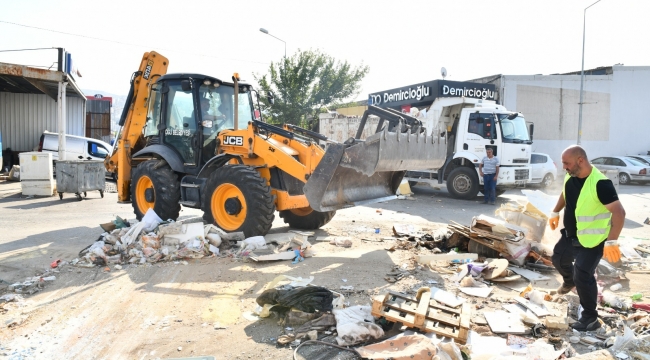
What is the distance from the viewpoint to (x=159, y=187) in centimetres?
786

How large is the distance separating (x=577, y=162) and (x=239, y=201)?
440cm

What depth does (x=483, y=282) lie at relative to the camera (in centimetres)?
538

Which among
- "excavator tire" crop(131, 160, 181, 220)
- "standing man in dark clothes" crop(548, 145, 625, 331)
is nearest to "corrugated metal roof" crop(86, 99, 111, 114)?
"excavator tire" crop(131, 160, 181, 220)

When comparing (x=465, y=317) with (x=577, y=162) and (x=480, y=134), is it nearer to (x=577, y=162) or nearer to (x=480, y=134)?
(x=577, y=162)

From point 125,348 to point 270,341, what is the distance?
1.11 m

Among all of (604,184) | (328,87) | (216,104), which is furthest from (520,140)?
(328,87)

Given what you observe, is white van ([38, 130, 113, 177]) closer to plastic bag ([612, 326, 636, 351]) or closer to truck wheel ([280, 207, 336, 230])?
truck wheel ([280, 207, 336, 230])

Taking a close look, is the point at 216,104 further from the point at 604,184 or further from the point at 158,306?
the point at 604,184

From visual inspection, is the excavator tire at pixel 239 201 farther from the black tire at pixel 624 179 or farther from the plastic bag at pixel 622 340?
the black tire at pixel 624 179

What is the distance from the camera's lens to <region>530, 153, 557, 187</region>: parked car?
1439 cm

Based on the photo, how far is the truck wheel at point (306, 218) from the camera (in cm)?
802

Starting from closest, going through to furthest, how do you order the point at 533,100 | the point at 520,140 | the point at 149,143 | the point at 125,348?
the point at 125,348 → the point at 149,143 → the point at 520,140 → the point at 533,100

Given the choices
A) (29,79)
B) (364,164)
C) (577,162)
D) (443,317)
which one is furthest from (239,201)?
(29,79)

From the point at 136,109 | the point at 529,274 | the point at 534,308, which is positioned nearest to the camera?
the point at 534,308
